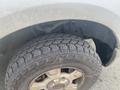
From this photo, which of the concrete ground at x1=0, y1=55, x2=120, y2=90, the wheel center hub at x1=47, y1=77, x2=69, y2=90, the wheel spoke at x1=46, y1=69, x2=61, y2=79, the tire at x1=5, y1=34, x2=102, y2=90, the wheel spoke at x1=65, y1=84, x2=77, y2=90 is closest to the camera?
the tire at x1=5, y1=34, x2=102, y2=90

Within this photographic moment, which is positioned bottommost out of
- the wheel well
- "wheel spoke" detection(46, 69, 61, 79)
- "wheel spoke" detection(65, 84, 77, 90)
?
"wheel spoke" detection(65, 84, 77, 90)

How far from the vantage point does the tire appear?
8.23 ft

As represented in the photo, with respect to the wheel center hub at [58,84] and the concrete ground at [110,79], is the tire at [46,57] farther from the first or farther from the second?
the concrete ground at [110,79]

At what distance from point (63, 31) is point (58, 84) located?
1.64 feet

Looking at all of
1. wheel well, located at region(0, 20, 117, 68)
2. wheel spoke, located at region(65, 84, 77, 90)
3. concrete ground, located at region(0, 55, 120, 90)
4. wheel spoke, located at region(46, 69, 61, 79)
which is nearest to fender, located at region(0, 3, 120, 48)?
wheel well, located at region(0, 20, 117, 68)

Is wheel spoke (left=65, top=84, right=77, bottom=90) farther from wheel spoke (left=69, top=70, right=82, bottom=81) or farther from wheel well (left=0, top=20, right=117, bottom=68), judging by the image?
wheel well (left=0, top=20, right=117, bottom=68)

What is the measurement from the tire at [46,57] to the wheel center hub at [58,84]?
0.64 ft

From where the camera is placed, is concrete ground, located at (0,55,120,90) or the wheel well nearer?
the wheel well

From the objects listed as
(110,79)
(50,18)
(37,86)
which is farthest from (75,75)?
(110,79)

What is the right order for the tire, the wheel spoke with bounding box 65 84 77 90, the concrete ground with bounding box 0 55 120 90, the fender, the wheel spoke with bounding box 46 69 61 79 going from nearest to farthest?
the fender → the tire → the wheel spoke with bounding box 46 69 61 79 → the wheel spoke with bounding box 65 84 77 90 → the concrete ground with bounding box 0 55 120 90

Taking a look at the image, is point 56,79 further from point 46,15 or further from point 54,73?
point 46,15

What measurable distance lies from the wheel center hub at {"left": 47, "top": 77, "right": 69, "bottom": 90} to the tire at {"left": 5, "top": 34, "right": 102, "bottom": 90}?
7.7 inches

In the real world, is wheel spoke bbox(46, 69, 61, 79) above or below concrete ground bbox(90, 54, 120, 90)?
below

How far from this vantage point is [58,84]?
110 inches
